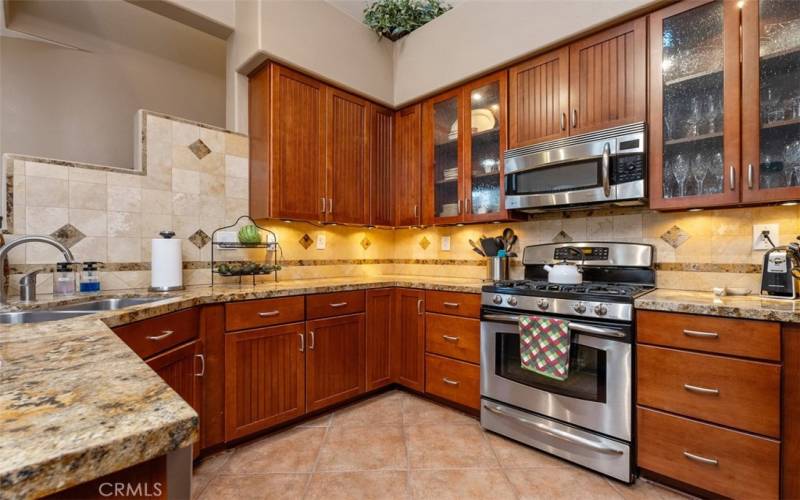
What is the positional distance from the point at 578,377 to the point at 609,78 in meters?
1.69

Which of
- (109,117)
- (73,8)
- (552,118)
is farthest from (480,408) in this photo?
(73,8)

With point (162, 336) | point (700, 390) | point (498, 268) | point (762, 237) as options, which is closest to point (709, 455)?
point (700, 390)

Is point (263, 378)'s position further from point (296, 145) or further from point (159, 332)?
point (296, 145)

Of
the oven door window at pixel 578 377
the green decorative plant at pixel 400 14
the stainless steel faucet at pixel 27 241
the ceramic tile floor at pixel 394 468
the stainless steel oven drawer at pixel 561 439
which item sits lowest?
the ceramic tile floor at pixel 394 468

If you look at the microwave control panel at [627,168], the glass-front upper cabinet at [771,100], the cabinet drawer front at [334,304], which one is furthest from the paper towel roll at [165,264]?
the glass-front upper cabinet at [771,100]

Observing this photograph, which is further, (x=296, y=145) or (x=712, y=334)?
(x=296, y=145)

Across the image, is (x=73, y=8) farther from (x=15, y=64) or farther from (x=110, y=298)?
(x=110, y=298)

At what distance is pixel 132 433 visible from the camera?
432 millimetres

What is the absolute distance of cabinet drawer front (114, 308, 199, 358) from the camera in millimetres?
1434

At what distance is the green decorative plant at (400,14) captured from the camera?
2.92 metres

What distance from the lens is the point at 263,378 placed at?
211 cm

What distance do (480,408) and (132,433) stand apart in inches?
86.0

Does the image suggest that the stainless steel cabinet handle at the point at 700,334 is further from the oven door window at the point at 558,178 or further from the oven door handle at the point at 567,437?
the oven door window at the point at 558,178

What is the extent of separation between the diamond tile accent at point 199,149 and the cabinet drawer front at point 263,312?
1.09 m
